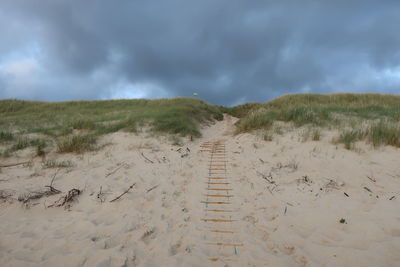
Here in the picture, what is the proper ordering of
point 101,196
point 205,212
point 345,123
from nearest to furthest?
1. point 205,212
2. point 101,196
3. point 345,123

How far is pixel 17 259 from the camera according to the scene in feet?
8.06

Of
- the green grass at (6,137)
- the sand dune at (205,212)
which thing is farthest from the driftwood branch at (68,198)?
the green grass at (6,137)

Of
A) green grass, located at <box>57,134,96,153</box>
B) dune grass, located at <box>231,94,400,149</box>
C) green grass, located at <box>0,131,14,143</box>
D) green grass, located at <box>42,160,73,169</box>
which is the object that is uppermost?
dune grass, located at <box>231,94,400,149</box>

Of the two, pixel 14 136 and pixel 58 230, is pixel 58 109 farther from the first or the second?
→ pixel 58 230

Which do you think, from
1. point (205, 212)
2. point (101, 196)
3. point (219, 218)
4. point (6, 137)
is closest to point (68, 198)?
point (101, 196)

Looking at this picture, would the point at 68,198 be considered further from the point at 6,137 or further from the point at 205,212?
the point at 6,137

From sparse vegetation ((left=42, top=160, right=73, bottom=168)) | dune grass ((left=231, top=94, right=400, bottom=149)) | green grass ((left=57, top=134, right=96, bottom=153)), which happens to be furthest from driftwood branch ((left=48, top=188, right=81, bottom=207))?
dune grass ((left=231, top=94, right=400, bottom=149))

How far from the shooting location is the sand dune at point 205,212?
2660 millimetres

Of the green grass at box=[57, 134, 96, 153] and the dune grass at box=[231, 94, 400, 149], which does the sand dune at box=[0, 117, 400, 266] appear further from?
the dune grass at box=[231, 94, 400, 149]

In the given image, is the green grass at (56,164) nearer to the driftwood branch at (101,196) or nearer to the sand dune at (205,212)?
the sand dune at (205,212)

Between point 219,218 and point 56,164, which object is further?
point 56,164

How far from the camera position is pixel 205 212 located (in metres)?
3.76

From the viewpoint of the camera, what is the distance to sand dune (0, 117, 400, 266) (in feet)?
8.73

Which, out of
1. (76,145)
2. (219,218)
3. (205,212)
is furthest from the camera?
(76,145)
